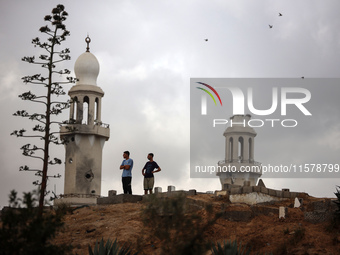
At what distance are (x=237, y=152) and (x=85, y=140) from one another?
23.3 meters

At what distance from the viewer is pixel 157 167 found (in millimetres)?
27031

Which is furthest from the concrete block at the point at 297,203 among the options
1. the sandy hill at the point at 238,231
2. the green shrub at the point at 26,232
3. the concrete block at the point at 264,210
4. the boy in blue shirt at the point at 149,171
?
the green shrub at the point at 26,232

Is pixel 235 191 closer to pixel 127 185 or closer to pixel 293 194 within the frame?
pixel 293 194

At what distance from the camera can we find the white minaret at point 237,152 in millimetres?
61281

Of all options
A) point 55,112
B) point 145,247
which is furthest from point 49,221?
point 55,112

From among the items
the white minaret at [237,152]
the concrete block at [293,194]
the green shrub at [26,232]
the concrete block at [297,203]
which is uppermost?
the white minaret at [237,152]

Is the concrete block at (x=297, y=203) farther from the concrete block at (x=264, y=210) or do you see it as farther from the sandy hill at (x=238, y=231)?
the concrete block at (x=264, y=210)

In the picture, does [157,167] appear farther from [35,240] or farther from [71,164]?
[71,164]

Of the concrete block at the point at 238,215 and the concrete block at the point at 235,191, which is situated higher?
the concrete block at the point at 235,191

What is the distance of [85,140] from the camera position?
136 ft

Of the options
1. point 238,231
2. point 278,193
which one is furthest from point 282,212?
point 278,193

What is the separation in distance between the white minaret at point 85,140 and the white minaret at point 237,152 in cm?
2030

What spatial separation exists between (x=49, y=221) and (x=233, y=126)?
46259 mm

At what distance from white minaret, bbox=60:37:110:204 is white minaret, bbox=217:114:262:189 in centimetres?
2030
